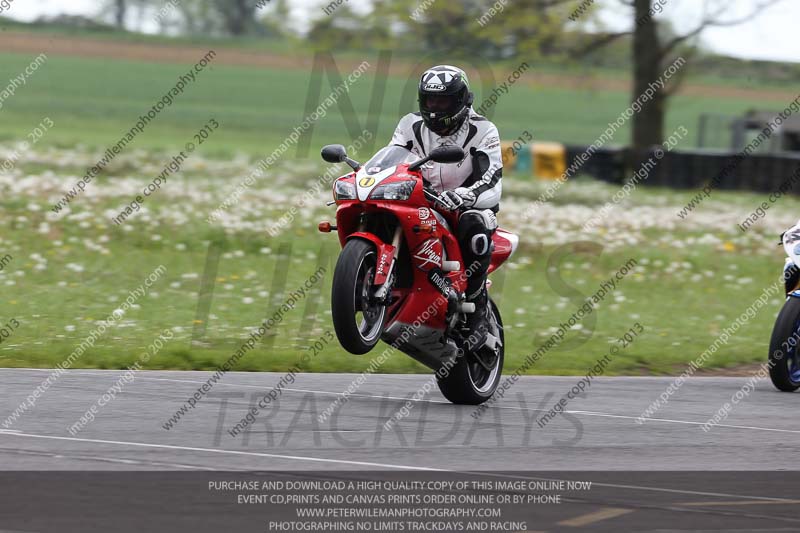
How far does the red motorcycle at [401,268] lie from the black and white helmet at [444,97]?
0.31 m

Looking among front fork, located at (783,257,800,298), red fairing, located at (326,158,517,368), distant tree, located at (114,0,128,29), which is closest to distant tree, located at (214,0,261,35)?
distant tree, located at (114,0,128,29)

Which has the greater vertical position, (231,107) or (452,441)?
(452,441)

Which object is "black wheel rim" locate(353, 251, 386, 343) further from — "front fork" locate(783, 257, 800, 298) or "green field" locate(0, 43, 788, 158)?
"green field" locate(0, 43, 788, 158)

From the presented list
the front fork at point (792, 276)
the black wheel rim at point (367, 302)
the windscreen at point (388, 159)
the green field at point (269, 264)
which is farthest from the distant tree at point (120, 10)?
the black wheel rim at point (367, 302)

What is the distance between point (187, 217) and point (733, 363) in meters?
9.98

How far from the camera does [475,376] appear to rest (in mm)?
9797

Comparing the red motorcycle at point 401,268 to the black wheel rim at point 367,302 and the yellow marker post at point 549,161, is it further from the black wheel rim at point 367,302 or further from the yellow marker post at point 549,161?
the yellow marker post at point 549,161

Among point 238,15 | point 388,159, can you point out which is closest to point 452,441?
point 388,159

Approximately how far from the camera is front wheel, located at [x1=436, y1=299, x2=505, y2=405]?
373 inches

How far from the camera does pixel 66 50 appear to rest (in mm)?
55719

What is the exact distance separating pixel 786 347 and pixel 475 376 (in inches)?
111

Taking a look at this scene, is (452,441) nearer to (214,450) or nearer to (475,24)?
(214,450)

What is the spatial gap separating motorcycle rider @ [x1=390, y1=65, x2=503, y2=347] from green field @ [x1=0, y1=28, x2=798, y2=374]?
8.73ft
